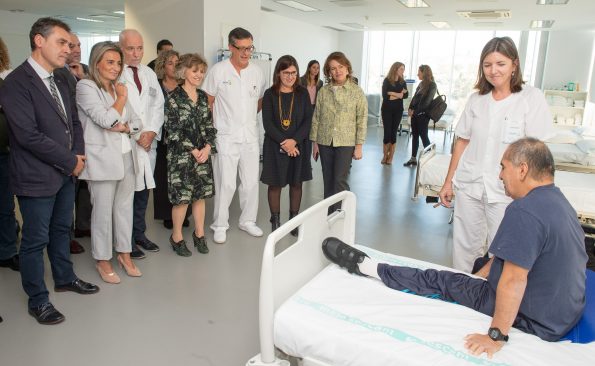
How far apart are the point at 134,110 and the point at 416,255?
2.43 metres

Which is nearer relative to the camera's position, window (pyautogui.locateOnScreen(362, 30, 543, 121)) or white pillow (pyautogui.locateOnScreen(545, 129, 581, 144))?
white pillow (pyautogui.locateOnScreen(545, 129, 581, 144))

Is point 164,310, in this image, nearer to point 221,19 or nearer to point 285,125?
point 285,125

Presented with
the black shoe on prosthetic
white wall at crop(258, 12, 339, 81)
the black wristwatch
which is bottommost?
the black wristwatch

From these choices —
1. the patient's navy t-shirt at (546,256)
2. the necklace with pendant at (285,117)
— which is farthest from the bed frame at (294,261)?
the necklace with pendant at (285,117)

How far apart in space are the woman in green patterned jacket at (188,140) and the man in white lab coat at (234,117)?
0.24m

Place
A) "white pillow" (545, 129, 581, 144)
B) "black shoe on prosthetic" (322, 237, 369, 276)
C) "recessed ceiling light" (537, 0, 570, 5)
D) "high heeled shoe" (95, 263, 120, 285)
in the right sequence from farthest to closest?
1. "recessed ceiling light" (537, 0, 570, 5)
2. "white pillow" (545, 129, 581, 144)
3. "high heeled shoe" (95, 263, 120, 285)
4. "black shoe on prosthetic" (322, 237, 369, 276)

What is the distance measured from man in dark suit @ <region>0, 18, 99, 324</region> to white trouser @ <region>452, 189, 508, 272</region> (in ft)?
7.14

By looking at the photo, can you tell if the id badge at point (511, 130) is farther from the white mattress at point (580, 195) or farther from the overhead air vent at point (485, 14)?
the overhead air vent at point (485, 14)

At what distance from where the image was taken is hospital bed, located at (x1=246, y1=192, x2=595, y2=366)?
1.57 meters

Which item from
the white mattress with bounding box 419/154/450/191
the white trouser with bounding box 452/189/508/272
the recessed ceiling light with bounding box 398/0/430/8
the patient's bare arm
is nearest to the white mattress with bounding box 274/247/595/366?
the patient's bare arm

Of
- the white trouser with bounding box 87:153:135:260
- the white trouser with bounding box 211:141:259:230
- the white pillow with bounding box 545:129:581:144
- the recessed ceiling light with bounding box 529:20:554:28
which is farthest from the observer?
the recessed ceiling light with bounding box 529:20:554:28

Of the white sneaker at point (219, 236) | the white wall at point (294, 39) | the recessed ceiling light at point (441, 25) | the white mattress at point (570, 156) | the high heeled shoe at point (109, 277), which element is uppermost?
the recessed ceiling light at point (441, 25)

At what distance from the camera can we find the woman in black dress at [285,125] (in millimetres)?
3689

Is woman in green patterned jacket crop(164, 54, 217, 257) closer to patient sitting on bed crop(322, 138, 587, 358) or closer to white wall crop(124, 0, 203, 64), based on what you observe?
white wall crop(124, 0, 203, 64)
